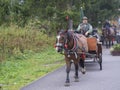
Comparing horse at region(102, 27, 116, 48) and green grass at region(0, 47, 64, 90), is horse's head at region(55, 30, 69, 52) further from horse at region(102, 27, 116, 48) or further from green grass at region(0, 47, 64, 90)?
horse at region(102, 27, 116, 48)

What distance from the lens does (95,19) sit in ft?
130

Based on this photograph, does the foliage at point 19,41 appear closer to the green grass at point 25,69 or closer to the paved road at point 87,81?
the green grass at point 25,69

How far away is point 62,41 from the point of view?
14.6 metres

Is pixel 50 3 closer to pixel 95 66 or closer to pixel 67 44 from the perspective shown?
pixel 95 66

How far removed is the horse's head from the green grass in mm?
1761

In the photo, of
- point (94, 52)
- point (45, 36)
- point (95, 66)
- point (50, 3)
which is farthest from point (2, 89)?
point (45, 36)

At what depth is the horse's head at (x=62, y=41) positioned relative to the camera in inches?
565

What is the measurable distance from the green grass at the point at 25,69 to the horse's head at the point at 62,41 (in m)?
1.76

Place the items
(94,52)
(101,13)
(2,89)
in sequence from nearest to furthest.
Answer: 1. (2,89)
2. (94,52)
3. (101,13)

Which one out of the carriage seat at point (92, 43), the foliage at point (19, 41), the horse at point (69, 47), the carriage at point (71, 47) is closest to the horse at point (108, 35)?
the foliage at point (19, 41)

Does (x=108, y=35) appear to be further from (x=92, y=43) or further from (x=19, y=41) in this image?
(x=92, y=43)

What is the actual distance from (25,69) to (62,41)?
571cm

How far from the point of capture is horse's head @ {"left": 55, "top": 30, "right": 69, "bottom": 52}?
14.3 metres

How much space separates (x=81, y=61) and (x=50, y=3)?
10504 millimetres
